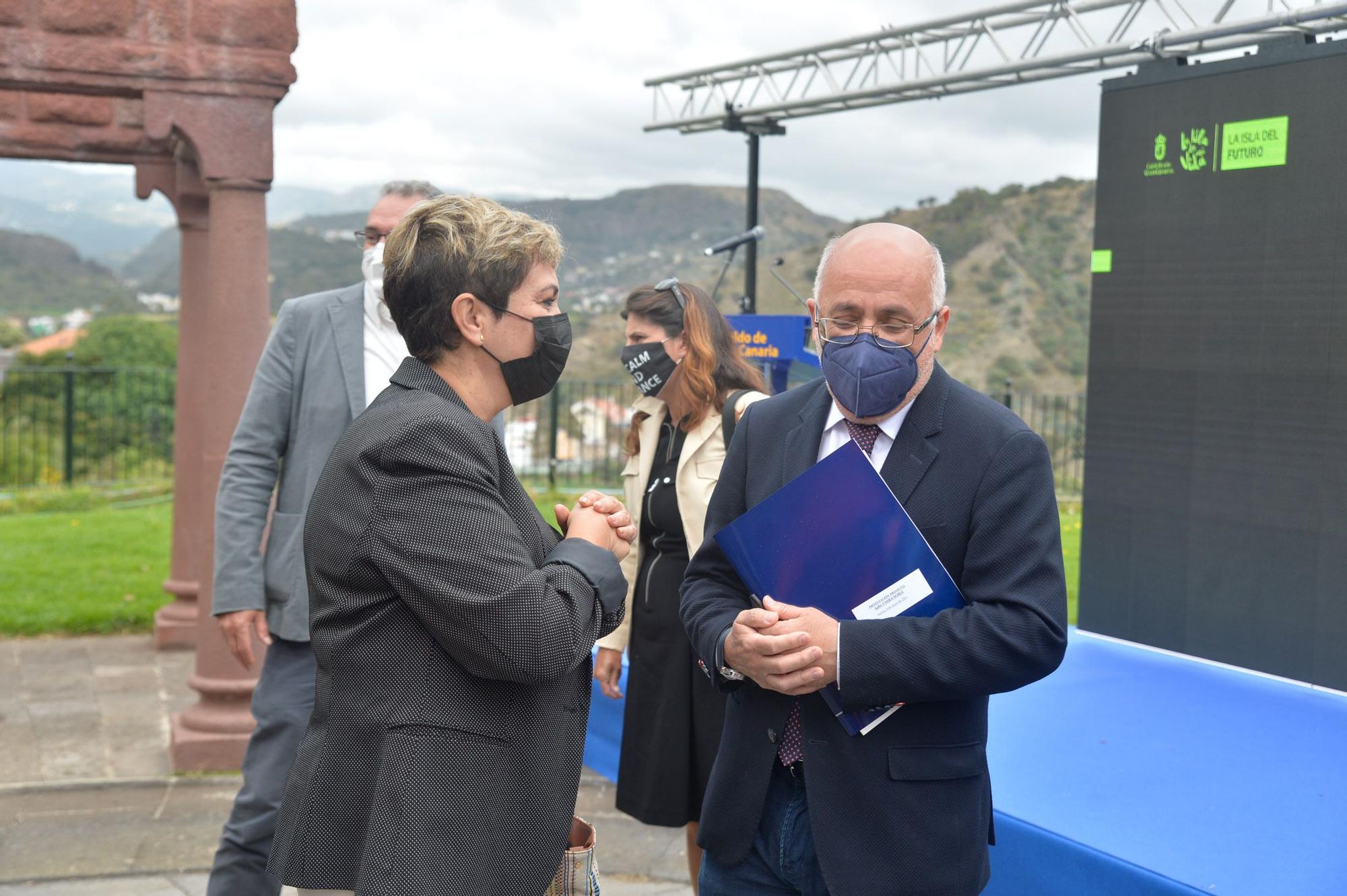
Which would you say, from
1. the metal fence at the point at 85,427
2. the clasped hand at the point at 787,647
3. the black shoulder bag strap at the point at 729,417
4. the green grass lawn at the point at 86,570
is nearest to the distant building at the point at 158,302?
the metal fence at the point at 85,427

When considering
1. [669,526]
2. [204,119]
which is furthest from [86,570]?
[669,526]

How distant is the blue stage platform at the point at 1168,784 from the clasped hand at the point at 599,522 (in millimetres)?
583

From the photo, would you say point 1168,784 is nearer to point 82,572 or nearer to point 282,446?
point 282,446

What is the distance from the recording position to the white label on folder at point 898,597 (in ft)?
6.67

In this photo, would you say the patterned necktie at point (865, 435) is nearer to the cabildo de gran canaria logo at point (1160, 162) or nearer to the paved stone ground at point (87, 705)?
the cabildo de gran canaria logo at point (1160, 162)

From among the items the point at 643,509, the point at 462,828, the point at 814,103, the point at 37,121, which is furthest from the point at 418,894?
the point at 814,103

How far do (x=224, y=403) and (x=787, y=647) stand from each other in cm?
411

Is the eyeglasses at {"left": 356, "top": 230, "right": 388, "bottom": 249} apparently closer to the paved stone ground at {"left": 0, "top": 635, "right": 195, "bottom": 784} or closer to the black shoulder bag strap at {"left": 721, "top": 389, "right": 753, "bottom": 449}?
the black shoulder bag strap at {"left": 721, "top": 389, "right": 753, "bottom": 449}

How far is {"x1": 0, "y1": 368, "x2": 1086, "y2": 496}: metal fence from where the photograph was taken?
1677cm

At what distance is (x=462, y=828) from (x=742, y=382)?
2247 mm

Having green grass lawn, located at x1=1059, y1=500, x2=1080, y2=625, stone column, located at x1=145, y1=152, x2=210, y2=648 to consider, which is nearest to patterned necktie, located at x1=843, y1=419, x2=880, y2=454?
green grass lawn, located at x1=1059, y1=500, x2=1080, y2=625

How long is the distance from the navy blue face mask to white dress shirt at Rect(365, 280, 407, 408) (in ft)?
5.77

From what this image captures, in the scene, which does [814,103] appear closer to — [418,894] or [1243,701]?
[1243,701]

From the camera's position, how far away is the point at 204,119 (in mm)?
5148
